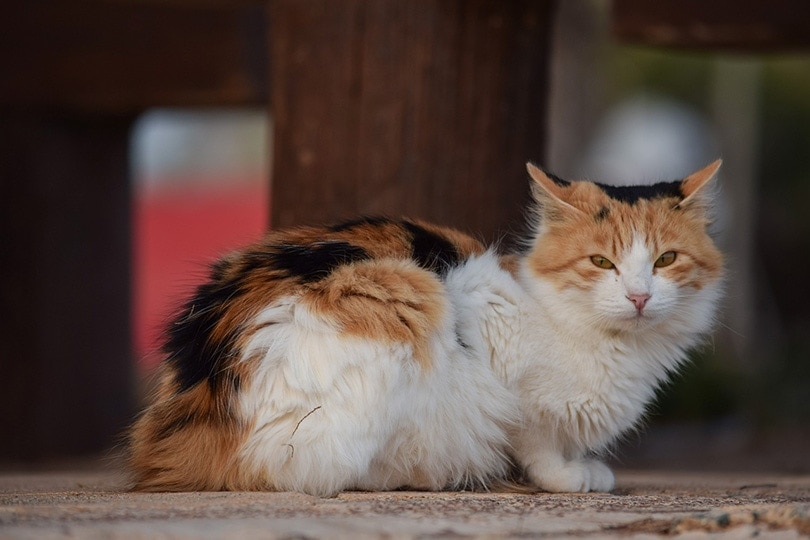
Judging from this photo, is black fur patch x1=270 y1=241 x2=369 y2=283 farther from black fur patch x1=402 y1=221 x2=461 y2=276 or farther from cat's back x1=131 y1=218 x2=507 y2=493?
black fur patch x1=402 y1=221 x2=461 y2=276

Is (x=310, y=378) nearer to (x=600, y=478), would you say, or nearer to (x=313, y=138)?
(x=600, y=478)

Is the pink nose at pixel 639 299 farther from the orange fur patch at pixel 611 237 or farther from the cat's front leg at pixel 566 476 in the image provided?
the cat's front leg at pixel 566 476

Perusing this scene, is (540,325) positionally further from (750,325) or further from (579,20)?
(750,325)

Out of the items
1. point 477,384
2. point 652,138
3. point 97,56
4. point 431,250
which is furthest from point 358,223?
point 652,138

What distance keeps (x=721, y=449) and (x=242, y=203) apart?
11.3 metres

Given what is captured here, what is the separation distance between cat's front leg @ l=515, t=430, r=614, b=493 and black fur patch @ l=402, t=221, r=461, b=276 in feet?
2.02

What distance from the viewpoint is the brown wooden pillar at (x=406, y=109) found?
173 inches

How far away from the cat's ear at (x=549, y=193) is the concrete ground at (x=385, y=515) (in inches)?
38.1

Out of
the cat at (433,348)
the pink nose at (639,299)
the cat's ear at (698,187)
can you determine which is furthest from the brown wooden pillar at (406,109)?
the pink nose at (639,299)

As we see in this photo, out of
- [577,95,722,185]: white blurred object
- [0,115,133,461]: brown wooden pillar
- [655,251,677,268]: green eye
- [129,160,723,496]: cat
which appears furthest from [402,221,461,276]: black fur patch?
[577,95,722,185]: white blurred object

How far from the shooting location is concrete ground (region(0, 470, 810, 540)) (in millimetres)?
2250

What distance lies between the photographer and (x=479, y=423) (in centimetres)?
320

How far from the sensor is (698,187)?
352 centimetres

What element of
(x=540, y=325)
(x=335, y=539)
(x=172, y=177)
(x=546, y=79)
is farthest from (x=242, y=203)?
(x=335, y=539)
